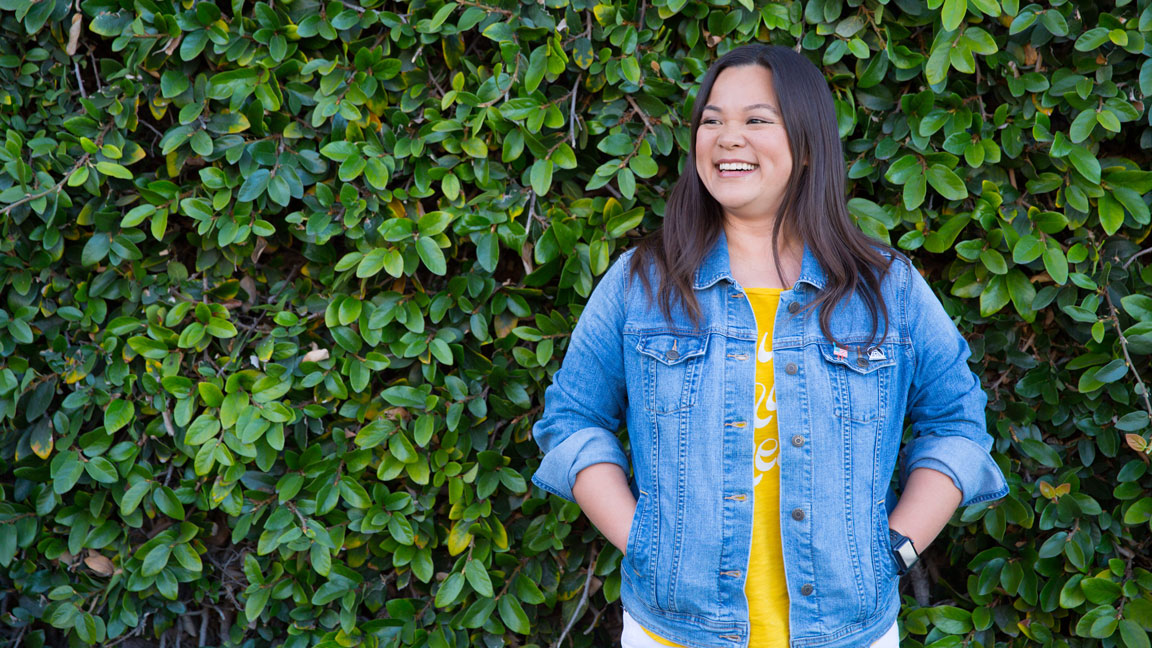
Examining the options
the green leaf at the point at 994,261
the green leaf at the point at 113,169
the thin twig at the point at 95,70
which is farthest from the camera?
the thin twig at the point at 95,70

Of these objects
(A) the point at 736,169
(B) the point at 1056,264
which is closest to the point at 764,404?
(A) the point at 736,169

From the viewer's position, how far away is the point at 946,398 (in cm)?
158

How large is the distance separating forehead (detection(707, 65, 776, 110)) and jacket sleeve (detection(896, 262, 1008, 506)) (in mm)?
427

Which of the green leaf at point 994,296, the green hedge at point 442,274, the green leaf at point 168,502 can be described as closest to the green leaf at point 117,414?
the green hedge at point 442,274

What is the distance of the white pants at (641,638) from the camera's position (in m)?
1.54

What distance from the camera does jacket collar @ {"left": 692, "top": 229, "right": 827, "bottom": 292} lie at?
153 centimetres

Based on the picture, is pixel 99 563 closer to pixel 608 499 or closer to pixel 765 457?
pixel 608 499

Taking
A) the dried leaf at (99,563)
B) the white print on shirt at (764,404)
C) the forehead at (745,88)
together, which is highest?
the forehead at (745,88)

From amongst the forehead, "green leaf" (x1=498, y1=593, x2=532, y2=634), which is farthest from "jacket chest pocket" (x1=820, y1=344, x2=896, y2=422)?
"green leaf" (x1=498, y1=593, x2=532, y2=634)

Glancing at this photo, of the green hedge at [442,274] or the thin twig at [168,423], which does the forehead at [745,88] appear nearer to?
the green hedge at [442,274]

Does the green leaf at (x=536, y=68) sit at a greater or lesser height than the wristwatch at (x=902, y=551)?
greater

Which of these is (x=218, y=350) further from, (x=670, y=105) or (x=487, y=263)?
(x=670, y=105)

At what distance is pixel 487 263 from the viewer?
197 centimetres

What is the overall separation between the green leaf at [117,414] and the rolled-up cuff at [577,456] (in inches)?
48.0
